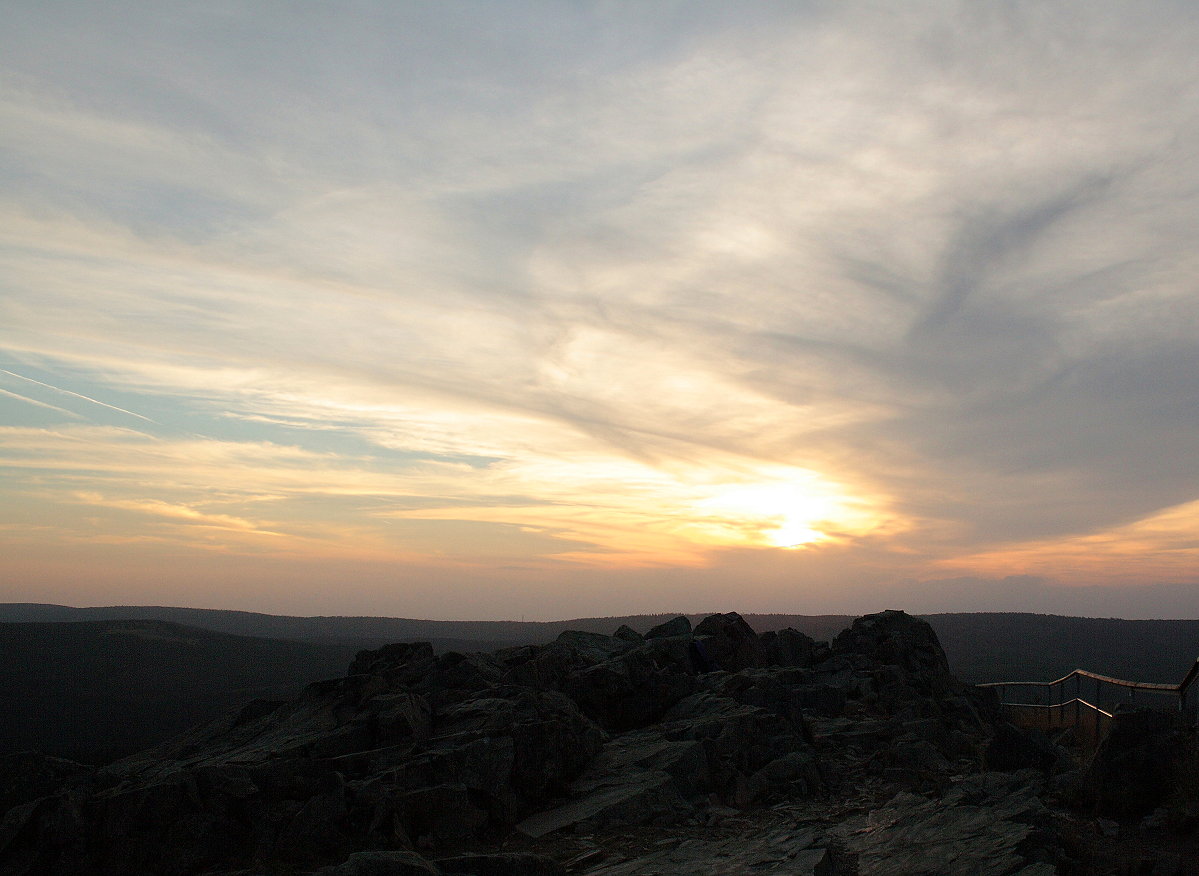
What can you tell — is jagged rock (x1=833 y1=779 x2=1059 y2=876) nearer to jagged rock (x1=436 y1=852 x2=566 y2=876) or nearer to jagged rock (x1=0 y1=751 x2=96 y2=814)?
jagged rock (x1=436 y1=852 x2=566 y2=876)

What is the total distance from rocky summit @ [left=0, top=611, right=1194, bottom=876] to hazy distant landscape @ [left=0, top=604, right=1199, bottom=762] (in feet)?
50.4

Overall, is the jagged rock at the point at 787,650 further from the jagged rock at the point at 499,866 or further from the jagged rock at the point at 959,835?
the jagged rock at the point at 499,866

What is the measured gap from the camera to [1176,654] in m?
124

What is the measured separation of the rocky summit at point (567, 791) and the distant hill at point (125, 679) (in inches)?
1106

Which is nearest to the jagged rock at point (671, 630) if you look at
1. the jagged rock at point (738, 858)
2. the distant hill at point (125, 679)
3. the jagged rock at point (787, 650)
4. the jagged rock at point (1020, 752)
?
the jagged rock at point (787, 650)

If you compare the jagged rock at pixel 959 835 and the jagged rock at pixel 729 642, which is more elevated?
the jagged rock at pixel 729 642

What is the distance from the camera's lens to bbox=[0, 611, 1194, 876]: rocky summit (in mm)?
9148

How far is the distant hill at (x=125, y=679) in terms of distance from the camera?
55.8m

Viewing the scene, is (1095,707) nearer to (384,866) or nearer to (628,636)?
(628,636)

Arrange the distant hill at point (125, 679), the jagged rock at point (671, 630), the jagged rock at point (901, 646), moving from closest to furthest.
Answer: the jagged rock at point (901, 646) → the jagged rock at point (671, 630) → the distant hill at point (125, 679)

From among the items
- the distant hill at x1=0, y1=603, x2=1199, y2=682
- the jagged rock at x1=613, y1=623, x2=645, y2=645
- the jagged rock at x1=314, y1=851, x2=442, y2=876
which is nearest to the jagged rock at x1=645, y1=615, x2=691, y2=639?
the jagged rock at x1=613, y1=623, x2=645, y2=645

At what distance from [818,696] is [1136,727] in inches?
330

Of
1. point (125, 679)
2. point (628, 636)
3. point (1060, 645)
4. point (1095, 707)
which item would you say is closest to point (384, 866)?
point (1095, 707)

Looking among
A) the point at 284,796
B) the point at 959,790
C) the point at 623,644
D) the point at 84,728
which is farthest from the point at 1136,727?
the point at 84,728
